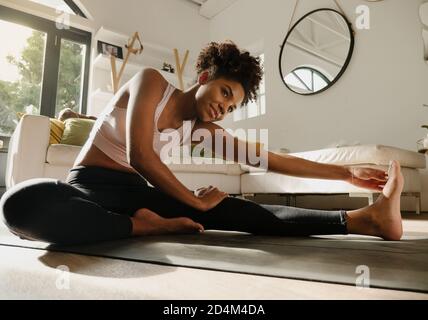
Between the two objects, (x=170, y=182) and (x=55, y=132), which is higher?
(x=55, y=132)

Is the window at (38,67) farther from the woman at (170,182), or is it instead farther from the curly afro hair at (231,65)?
the curly afro hair at (231,65)

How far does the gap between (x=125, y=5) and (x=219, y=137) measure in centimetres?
366

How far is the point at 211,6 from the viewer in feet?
15.2

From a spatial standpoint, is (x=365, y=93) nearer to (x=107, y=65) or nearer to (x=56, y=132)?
(x=56, y=132)

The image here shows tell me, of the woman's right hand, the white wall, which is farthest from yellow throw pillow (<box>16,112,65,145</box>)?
the white wall

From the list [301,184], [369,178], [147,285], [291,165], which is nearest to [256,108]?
[301,184]

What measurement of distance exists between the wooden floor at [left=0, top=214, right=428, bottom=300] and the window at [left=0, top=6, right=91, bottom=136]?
3.34m

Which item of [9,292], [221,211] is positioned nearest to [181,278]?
[9,292]

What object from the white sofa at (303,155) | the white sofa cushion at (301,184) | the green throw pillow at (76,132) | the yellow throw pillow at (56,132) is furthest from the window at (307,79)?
the yellow throw pillow at (56,132)

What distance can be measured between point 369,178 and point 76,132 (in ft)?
6.95

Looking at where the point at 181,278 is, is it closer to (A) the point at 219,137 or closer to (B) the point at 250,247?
(B) the point at 250,247

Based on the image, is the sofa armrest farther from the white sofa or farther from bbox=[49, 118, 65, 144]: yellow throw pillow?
bbox=[49, 118, 65, 144]: yellow throw pillow

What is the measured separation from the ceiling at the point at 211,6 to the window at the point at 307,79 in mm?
1790

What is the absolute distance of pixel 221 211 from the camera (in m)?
0.98
